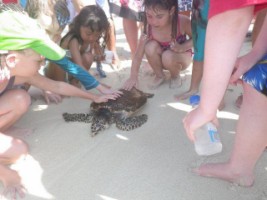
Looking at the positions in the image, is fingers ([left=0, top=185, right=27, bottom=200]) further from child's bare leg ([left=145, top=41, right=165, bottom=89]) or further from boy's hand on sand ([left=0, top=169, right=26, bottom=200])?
child's bare leg ([left=145, top=41, right=165, bottom=89])

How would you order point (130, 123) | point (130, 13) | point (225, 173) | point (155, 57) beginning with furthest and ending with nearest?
point (130, 13) → point (155, 57) → point (130, 123) → point (225, 173)

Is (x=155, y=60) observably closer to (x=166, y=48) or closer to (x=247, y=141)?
(x=166, y=48)

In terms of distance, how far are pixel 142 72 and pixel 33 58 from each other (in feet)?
4.44

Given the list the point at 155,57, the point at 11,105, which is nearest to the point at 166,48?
the point at 155,57

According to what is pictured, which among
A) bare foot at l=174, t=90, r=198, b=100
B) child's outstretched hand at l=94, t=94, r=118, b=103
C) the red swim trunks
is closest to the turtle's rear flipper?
child's outstretched hand at l=94, t=94, r=118, b=103

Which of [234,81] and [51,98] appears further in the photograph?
[51,98]

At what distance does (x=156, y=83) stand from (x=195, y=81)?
0.35m

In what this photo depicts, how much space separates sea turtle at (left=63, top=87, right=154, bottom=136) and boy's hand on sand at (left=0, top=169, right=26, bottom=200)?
549mm

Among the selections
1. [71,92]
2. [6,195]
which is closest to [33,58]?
[71,92]

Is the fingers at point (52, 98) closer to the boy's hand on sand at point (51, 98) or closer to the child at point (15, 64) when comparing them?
the boy's hand on sand at point (51, 98)

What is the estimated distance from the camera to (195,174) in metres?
1.63

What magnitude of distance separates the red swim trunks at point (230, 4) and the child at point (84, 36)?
5.14 ft

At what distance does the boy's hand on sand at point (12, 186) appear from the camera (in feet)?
5.08

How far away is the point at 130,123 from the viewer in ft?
6.75
